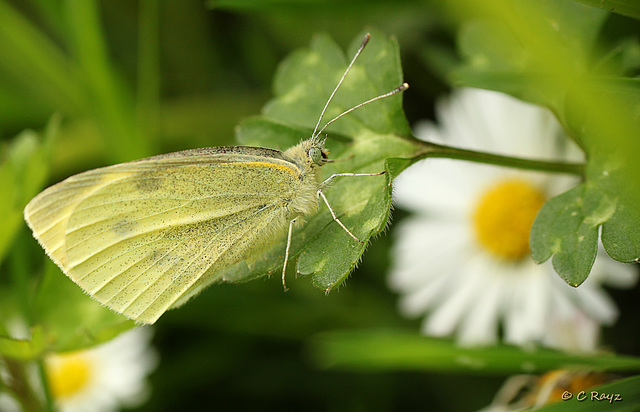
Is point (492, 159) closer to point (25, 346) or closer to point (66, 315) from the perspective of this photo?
point (25, 346)

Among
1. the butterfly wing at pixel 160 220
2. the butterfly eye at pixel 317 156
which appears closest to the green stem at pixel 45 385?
the butterfly wing at pixel 160 220

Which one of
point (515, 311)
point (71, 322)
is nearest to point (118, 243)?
point (71, 322)

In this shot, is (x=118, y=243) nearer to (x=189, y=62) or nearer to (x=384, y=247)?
(x=384, y=247)

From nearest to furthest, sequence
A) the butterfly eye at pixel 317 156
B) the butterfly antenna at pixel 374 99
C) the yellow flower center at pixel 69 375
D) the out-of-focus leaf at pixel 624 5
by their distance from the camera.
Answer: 1. the out-of-focus leaf at pixel 624 5
2. the butterfly antenna at pixel 374 99
3. the butterfly eye at pixel 317 156
4. the yellow flower center at pixel 69 375

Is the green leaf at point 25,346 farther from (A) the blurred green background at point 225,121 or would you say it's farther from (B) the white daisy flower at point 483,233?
(B) the white daisy flower at point 483,233

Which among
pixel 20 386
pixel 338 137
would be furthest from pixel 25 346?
pixel 338 137

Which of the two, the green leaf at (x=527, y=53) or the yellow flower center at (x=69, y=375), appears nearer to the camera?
the green leaf at (x=527, y=53)

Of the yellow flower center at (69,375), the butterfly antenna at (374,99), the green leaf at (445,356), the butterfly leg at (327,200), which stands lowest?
the yellow flower center at (69,375)
